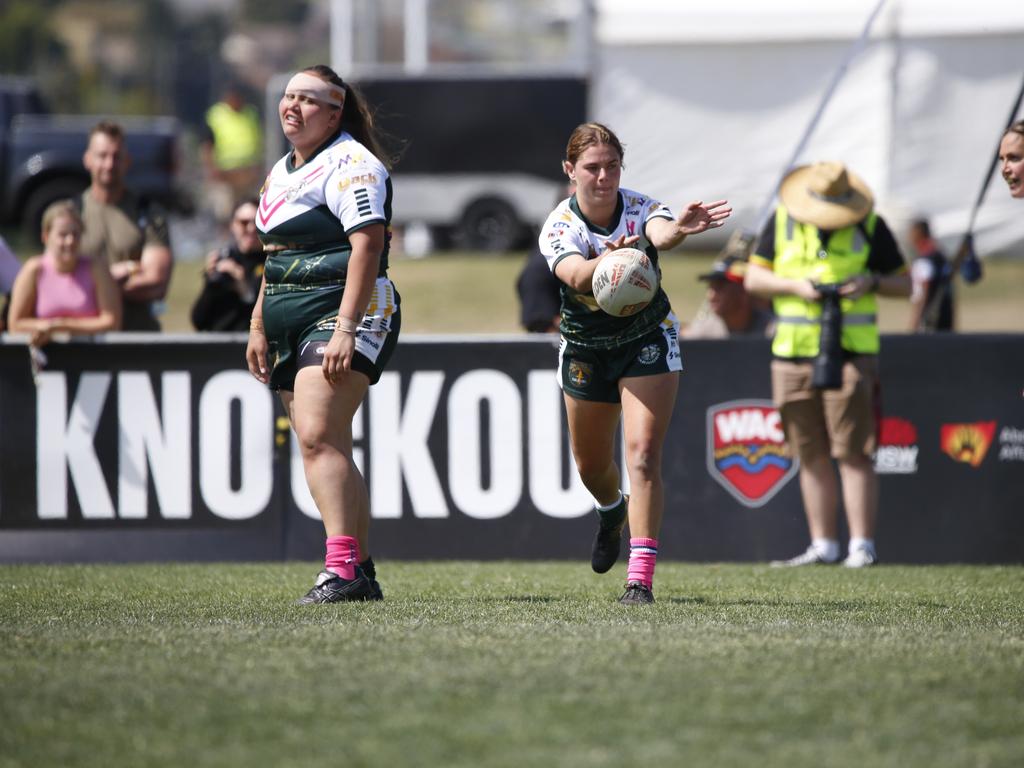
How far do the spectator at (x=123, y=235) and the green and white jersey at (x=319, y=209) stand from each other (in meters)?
3.66

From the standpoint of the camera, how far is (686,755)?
3.70 meters

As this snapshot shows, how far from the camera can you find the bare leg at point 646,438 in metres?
6.14

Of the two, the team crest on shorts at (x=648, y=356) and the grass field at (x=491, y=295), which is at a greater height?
the grass field at (x=491, y=295)

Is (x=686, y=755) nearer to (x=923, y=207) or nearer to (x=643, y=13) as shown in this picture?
(x=923, y=207)

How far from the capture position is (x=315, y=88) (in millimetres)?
6035

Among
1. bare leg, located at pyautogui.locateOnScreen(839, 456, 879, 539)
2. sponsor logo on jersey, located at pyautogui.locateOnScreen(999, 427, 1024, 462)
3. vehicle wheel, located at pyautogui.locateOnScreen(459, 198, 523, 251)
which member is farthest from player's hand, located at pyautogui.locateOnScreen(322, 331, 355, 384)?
vehicle wheel, located at pyautogui.locateOnScreen(459, 198, 523, 251)

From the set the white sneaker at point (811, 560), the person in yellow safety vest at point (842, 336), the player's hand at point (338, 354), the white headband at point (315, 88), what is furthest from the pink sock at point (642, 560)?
the person in yellow safety vest at point (842, 336)

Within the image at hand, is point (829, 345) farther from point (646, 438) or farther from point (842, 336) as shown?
point (646, 438)

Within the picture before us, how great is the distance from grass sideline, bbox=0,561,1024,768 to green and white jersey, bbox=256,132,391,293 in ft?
4.09

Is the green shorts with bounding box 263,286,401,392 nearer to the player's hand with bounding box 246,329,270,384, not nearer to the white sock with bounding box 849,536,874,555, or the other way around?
the player's hand with bounding box 246,329,270,384

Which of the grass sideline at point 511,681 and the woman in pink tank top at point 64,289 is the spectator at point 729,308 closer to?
the grass sideline at point 511,681

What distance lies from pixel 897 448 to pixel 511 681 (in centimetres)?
511

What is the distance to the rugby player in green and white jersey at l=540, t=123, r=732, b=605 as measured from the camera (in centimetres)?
608

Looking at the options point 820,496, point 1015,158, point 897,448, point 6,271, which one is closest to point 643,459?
point 1015,158
